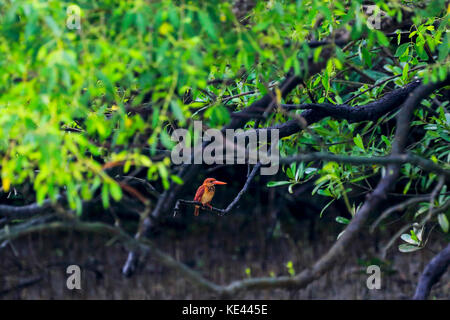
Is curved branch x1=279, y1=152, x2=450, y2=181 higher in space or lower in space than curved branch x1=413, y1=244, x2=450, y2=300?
higher

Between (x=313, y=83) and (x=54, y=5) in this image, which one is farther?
(x=313, y=83)

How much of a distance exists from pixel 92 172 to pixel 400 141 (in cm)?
149

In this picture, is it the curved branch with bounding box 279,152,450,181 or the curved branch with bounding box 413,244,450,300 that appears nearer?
the curved branch with bounding box 279,152,450,181

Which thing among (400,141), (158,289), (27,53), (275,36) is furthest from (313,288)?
(27,53)

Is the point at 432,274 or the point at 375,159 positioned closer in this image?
the point at 375,159

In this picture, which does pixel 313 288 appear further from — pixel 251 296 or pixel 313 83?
pixel 313 83

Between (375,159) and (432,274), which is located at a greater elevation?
(375,159)

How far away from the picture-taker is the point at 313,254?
24.9 feet

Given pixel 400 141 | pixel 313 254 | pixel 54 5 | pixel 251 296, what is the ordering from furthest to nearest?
1. pixel 313 254
2. pixel 251 296
3. pixel 400 141
4. pixel 54 5

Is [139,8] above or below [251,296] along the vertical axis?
above

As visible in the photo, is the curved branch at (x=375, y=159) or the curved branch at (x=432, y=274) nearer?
the curved branch at (x=375, y=159)

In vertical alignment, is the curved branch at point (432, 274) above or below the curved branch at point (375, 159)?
below

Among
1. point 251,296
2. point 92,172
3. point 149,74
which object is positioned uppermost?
point 149,74
